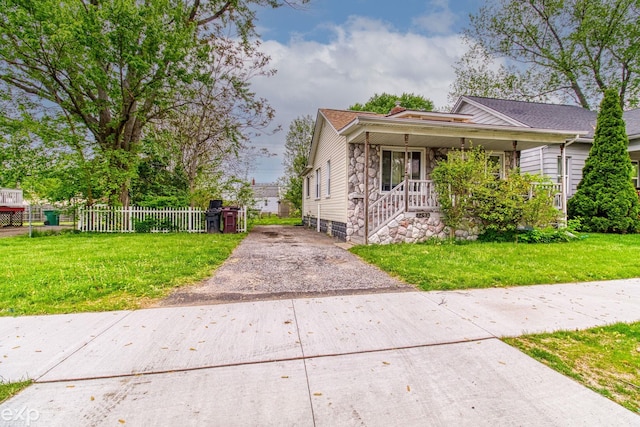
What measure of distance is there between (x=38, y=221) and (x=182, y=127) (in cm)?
1465

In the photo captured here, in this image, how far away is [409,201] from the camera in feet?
30.9

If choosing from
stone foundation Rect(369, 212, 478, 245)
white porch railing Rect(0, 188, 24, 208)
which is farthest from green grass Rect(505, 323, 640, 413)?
white porch railing Rect(0, 188, 24, 208)

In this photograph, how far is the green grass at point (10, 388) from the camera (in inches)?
79.6

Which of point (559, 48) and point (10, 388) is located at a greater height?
point (559, 48)

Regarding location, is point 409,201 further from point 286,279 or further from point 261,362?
point 261,362

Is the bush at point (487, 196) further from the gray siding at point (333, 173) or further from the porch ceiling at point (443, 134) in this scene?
the gray siding at point (333, 173)

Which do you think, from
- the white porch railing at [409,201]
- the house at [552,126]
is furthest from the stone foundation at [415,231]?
the house at [552,126]

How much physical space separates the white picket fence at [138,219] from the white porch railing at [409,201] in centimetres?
726

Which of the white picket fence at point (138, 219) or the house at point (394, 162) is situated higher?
the house at point (394, 162)

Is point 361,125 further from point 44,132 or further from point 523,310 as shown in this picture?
point 44,132

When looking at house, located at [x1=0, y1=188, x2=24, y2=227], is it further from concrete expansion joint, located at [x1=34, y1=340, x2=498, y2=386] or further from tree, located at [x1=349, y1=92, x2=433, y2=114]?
tree, located at [x1=349, y1=92, x2=433, y2=114]

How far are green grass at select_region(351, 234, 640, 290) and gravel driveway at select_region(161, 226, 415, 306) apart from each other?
1.48ft

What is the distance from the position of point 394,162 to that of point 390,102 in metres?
18.1

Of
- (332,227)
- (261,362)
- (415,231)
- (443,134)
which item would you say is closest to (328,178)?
(332,227)
